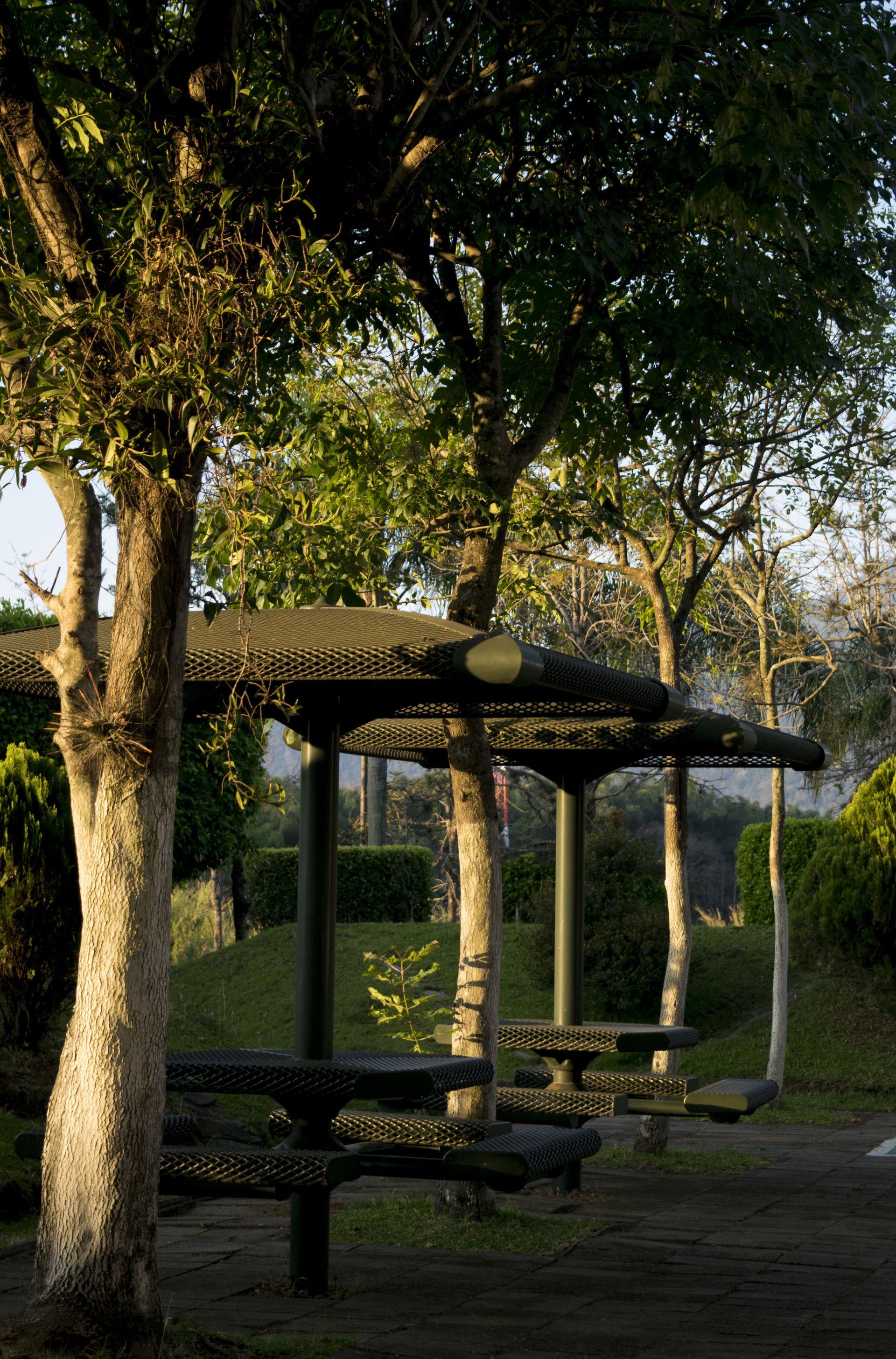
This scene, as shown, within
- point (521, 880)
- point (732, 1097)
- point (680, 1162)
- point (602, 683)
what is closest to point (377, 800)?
point (521, 880)

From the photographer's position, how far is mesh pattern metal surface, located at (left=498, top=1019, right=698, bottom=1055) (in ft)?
25.2

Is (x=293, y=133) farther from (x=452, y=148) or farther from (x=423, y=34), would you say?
(x=452, y=148)

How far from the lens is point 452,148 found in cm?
713

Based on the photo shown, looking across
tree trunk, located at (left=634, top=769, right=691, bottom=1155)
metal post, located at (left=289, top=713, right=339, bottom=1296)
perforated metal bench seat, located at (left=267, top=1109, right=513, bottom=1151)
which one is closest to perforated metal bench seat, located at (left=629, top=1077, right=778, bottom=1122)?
tree trunk, located at (left=634, top=769, right=691, bottom=1155)

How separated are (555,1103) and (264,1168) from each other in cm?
299

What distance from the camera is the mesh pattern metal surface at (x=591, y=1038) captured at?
768cm

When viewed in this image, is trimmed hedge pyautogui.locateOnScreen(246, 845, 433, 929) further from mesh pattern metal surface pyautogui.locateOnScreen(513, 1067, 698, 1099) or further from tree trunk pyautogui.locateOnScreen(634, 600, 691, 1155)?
mesh pattern metal surface pyautogui.locateOnScreen(513, 1067, 698, 1099)

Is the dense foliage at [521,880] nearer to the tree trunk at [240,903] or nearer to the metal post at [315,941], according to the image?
the tree trunk at [240,903]

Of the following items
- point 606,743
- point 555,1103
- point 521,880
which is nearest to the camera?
point 555,1103

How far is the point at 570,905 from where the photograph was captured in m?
8.67

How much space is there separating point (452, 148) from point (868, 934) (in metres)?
10.4

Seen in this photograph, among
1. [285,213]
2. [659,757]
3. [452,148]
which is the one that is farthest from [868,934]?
[285,213]

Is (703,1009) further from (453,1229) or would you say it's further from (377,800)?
(377,800)

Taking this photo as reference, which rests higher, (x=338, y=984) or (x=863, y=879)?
(x=863, y=879)
